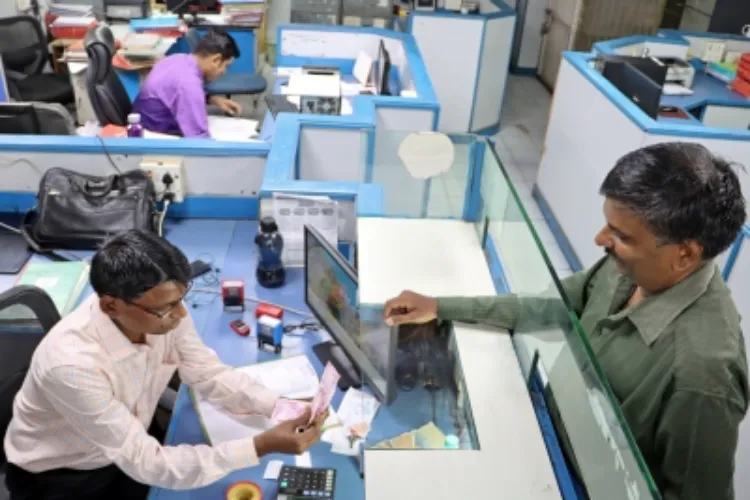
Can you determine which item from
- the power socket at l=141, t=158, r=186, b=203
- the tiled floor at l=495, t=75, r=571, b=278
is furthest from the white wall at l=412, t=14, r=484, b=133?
the power socket at l=141, t=158, r=186, b=203

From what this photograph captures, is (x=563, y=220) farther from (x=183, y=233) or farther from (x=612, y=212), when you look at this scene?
(x=612, y=212)

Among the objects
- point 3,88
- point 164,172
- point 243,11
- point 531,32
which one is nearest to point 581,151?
point 164,172

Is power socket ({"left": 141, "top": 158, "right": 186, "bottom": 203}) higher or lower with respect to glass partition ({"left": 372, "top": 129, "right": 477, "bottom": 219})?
lower

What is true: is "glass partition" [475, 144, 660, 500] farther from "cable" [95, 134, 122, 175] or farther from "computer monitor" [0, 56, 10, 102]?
"computer monitor" [0, 56, 10, 102]

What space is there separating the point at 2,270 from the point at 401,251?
5.13 feet

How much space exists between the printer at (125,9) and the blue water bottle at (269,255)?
3.94m

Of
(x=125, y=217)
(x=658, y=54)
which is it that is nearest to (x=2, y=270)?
(x=125, y=217)

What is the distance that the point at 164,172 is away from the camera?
8.25 ft

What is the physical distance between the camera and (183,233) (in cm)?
261

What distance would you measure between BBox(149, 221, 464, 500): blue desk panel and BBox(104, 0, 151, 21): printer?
362cm

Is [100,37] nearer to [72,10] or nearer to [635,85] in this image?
[72,10]

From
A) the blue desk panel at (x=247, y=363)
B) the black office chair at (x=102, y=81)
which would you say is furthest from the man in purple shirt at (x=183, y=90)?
the blue desk panel at (x=247, y=363)

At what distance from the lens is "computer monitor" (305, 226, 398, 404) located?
1610 millimetres

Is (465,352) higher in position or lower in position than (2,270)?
higher
